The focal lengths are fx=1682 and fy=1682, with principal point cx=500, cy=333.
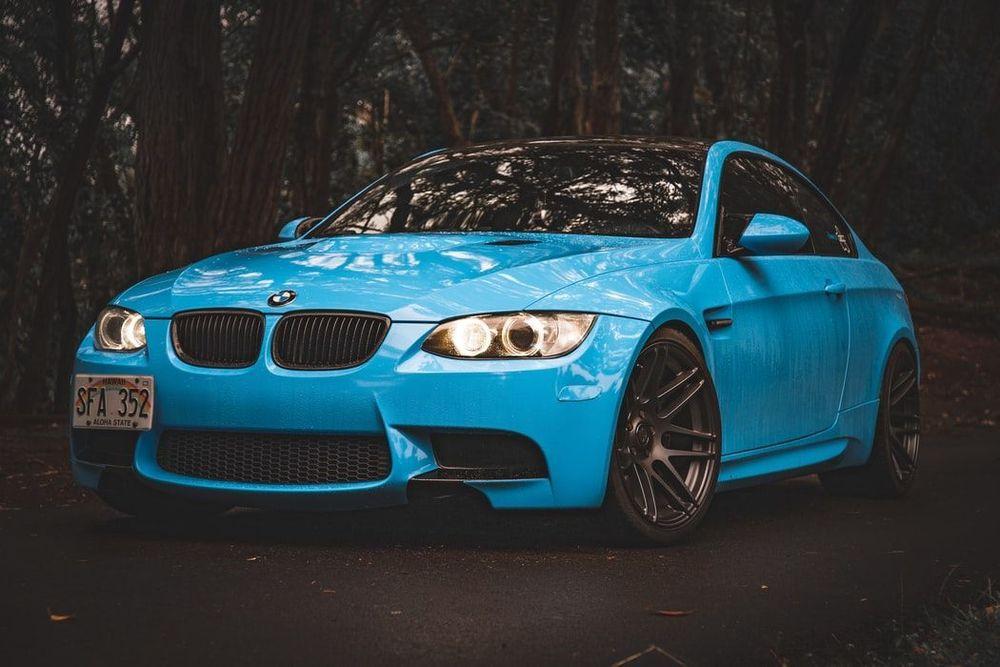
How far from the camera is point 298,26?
1016cm

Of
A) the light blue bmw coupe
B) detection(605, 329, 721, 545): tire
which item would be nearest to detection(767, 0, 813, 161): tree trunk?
the light blue bmw coupe

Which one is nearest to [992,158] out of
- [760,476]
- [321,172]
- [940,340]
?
[940,340]

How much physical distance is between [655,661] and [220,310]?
2245 millimetres

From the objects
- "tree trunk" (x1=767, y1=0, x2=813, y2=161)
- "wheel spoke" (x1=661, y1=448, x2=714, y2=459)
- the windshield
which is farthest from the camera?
"tree trunk" (x1=767, y1=0, x2=813, y2=161)

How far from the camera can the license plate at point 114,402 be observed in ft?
18.5

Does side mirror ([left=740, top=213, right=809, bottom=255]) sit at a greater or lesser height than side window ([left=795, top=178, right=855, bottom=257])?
greater

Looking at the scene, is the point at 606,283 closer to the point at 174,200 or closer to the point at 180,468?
the point at 180,468

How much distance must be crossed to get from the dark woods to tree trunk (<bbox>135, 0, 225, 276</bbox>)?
0.01 m

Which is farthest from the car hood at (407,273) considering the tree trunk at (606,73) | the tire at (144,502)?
the tree trunk at (606,73)

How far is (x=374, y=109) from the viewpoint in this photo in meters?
32.1

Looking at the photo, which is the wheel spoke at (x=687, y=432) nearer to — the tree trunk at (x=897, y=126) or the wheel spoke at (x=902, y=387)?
the wheel spoke at (x=902, y=387)

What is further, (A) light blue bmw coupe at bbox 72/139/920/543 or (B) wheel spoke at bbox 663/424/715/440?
(B) wheel spoke at bbox 663/424/715/440

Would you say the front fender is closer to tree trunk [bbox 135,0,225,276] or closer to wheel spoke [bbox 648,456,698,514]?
wheel spoke [bbox 648,456,698,514]

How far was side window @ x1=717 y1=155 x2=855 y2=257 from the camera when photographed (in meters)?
6.75
